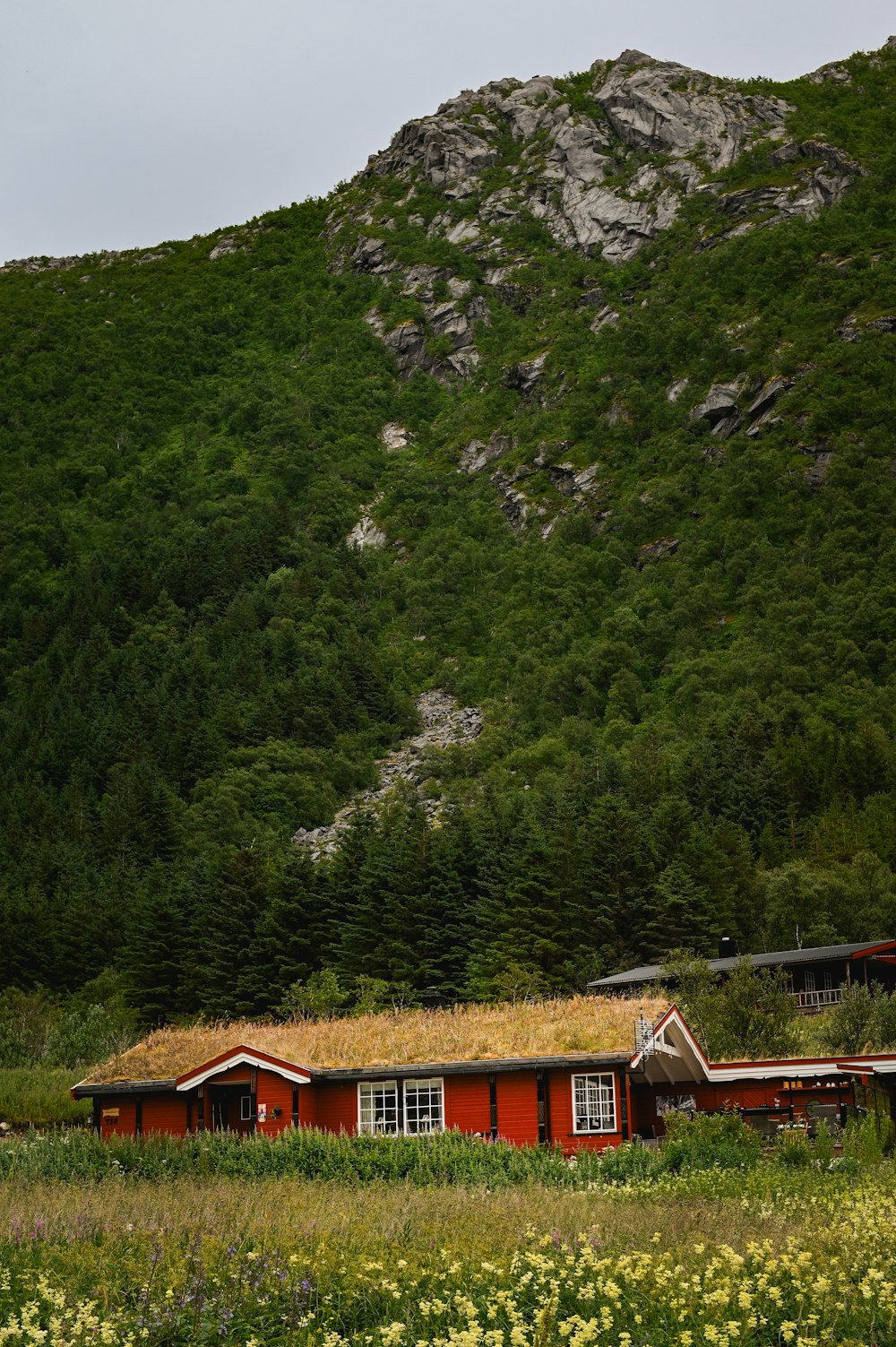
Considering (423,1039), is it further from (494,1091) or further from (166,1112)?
(166,1112)

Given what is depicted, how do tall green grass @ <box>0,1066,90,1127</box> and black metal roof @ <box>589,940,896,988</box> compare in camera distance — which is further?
black metal roof @ <box>589,940,896,988</box>

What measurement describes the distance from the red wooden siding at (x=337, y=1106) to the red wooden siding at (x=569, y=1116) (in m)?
4.68

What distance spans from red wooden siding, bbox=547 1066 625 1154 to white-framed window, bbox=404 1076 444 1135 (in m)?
2.63

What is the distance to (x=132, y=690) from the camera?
552ft

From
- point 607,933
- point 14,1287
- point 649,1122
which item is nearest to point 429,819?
point 607,933

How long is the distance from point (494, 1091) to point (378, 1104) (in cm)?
279

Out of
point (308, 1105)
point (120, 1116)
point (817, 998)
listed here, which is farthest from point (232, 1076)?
point (817, 998)

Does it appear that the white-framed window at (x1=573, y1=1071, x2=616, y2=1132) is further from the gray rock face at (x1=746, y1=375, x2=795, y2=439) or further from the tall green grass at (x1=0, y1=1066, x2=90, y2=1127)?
the gray rock face at (x1=746, y1=375, x2=795, y2=439)

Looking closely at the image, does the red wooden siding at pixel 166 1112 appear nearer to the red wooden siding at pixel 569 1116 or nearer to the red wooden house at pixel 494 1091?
the red wooden house at pixel 494 1091

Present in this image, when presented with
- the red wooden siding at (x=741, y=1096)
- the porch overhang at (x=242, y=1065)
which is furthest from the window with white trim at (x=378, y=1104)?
the red wooden siding at (x=741, y=1096)

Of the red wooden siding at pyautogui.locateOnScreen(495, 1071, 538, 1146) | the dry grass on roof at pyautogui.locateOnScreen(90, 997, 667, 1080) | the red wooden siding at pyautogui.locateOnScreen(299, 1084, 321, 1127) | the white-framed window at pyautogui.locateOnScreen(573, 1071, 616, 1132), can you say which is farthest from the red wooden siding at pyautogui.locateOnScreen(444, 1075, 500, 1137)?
the red wooden siding at pyautogui.locateOnScreen(299, 1084, 321, 1127)

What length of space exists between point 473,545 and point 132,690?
56394mm

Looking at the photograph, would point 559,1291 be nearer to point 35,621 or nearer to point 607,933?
point 607,933

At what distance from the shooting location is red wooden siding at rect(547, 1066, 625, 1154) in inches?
1249
